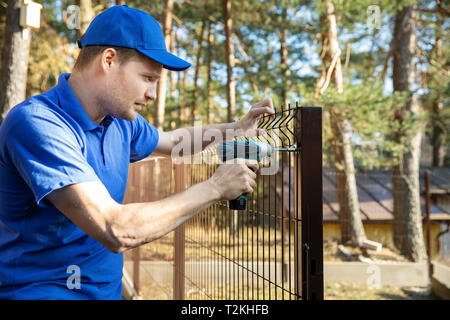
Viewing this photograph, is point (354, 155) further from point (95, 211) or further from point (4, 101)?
point (95, 211)

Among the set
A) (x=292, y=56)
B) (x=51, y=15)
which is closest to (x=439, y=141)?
(x=292, y=56)

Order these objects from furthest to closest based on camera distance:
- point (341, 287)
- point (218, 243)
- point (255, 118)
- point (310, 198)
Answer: point (341, 287) < point (218, 243) < point (255, 118) < point (310, 198)

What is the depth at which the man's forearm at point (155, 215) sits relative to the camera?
4.54 feet

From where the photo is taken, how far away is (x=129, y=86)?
164cm

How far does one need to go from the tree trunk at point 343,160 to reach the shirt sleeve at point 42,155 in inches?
339

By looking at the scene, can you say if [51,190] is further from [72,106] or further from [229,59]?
[229,59]

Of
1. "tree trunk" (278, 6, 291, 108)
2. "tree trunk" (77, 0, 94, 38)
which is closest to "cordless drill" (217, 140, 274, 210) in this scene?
"tree trunk" (77, 0, 94, 38)

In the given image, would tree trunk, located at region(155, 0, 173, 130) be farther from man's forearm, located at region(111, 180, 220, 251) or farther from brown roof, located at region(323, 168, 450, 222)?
man's forearm, located at region(111, 180, 220, 251)

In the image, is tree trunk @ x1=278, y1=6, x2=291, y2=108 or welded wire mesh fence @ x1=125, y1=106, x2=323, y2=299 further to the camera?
tree trunk @ x1=278, y1=6, x2=291, y2=108

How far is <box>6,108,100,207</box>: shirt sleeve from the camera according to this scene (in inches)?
53.2

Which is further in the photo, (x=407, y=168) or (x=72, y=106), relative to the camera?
(x=407, y=168)

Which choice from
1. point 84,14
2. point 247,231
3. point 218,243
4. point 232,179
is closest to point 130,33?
point 232,179

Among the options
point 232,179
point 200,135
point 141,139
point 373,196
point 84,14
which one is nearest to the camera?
point 232,179

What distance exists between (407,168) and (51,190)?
9906mm
